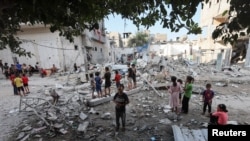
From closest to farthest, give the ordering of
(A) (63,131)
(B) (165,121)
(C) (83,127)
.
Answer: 1. (A) (63,131)
2. (C) (83,127)
3. (B) (165,121)

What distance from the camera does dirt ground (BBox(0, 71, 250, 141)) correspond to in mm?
6086

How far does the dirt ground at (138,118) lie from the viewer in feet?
20.0

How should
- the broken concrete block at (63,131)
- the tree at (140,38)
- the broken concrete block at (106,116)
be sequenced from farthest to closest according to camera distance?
the tree at (140,38) → the broken concrete block at (106,116) → the broken concrete block at (63,131)

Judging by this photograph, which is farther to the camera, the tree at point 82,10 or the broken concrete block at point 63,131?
the broken concrete block at point 63,131

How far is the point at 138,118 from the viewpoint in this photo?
24.5ft

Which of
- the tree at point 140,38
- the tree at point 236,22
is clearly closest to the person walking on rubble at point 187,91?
the tree at point 236,22

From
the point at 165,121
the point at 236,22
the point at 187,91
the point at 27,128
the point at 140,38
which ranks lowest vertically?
the point at 165,121

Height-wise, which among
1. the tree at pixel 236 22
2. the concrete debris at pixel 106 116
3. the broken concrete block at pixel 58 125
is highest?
the tree at pixel 236 22

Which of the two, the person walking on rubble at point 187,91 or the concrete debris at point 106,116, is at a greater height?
the person walking on rubble at point 187,91

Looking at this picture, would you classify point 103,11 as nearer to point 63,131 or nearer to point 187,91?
point 63,131

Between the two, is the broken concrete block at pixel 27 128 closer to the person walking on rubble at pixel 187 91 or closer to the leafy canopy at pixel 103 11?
the leafy canopy at pixel 103 11

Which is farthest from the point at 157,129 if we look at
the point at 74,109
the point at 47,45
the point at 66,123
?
the point at 47,45

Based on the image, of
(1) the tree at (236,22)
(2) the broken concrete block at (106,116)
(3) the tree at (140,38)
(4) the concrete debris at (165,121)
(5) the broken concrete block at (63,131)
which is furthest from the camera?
(3) the tree at (140,38)

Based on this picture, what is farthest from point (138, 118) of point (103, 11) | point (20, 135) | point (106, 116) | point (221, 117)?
point (103, 11)
